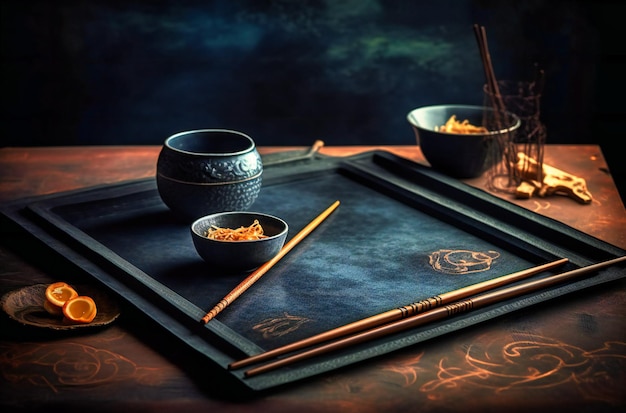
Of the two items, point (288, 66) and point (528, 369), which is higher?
point (288, 66)

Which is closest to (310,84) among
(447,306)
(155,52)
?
(155,52)

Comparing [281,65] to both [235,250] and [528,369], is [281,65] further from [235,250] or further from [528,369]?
[528,369]

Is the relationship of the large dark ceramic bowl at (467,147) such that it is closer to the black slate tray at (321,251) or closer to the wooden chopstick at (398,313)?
the black slate tray at (321,251)

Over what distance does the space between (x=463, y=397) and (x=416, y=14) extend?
1.65 m

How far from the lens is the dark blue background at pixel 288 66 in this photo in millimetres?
2541

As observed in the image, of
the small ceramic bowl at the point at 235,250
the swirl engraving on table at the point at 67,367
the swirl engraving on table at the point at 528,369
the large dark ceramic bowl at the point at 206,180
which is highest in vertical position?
the large dark ceramic bowl at the point at 206,180

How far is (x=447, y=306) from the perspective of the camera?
1283 millimetres

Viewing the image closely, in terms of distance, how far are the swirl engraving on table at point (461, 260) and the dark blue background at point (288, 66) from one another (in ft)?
3.82

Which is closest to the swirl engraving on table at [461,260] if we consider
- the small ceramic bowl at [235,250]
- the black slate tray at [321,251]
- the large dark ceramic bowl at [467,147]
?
the black slate tray at [321,251]

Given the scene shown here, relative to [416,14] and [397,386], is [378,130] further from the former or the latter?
[397,386]

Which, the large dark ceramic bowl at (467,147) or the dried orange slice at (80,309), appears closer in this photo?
the dried orange slice at (80,309)

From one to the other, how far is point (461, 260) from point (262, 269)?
0.35 metres

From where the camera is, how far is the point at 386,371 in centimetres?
116

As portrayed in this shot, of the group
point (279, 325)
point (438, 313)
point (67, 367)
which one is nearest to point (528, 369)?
point (438, 313)
